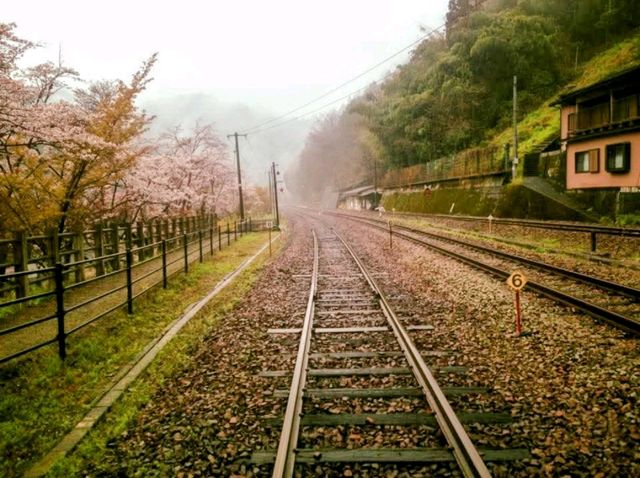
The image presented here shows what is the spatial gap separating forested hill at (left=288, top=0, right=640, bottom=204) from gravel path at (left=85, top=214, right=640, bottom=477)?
41501 millimetres

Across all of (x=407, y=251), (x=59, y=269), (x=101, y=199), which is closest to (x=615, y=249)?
(x=407, y=251)

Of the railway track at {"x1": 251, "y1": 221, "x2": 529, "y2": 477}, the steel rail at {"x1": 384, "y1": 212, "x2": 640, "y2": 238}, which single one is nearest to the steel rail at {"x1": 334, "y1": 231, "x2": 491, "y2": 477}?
the railway track at {"x1": 251, "y1": 221, "x2": 529, "y2": 477}

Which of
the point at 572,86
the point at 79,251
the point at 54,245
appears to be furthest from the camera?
the point at 572,86

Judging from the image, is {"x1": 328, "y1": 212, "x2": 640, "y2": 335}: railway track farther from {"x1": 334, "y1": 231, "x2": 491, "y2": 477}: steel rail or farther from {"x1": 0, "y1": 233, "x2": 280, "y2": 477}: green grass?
{"x1": 0, "y1": 233, "x2": 280, "y2": 477}: green grass

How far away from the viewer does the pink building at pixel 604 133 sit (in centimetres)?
2383

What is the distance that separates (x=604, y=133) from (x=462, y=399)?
2798 cm

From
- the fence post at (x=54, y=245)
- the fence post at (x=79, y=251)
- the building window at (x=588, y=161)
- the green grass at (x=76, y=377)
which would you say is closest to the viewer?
the green grass at (x=76, y=377)

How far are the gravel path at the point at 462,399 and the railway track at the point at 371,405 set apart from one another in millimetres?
68

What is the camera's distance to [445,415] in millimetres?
4117

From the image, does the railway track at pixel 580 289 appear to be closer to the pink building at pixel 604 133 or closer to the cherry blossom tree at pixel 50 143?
the cherry blossom tree at pixel 50 143

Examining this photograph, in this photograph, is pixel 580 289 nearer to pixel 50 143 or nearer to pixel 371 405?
pixel 371 405

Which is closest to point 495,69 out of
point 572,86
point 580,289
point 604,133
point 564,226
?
point 572,86

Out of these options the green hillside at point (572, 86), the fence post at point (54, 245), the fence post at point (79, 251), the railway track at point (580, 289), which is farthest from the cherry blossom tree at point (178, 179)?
the green hillside at point (572, 86)

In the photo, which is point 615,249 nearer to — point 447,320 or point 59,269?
point 447,320
